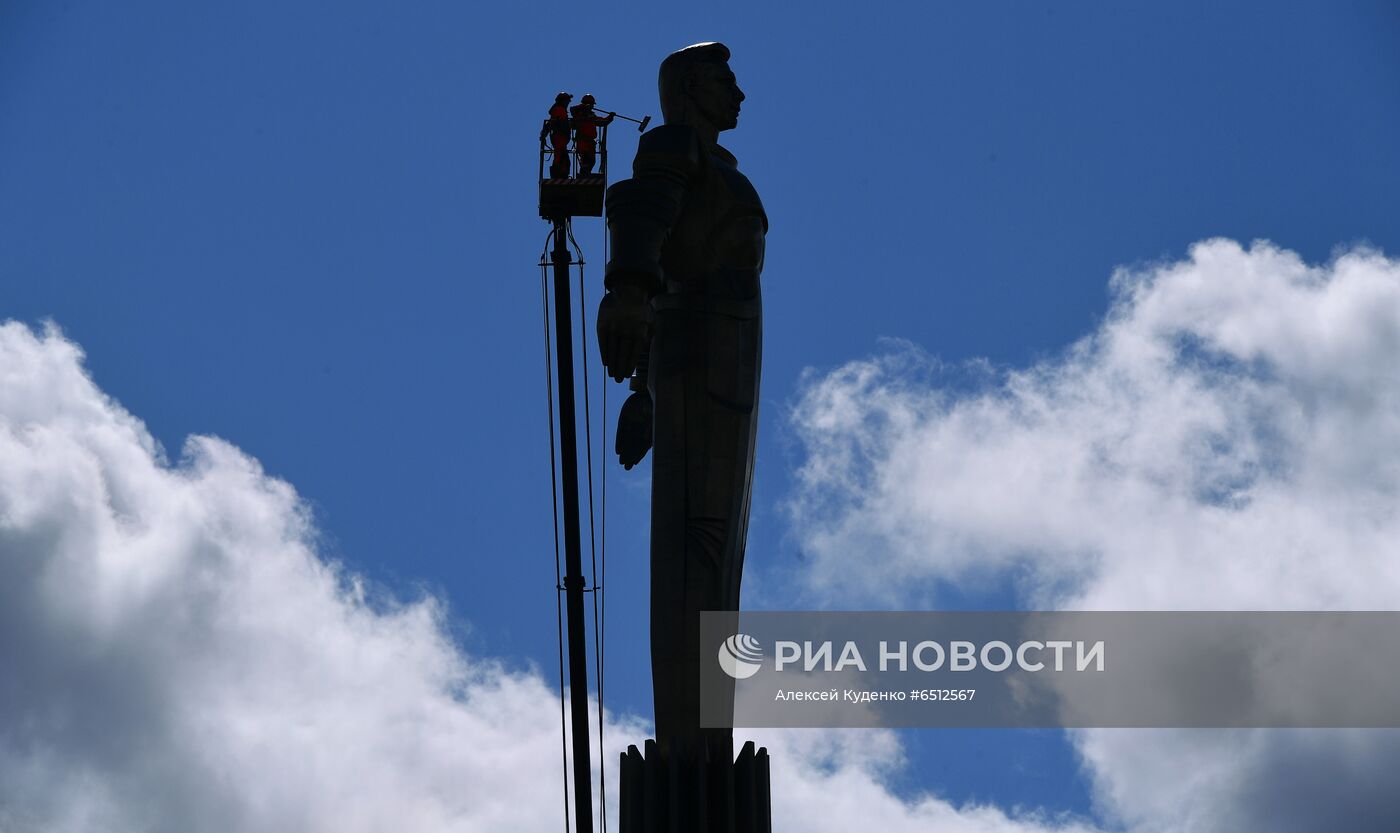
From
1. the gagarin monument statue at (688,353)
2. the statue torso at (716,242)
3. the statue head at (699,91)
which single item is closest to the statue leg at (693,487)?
the gagarin monument statue at (688,353)

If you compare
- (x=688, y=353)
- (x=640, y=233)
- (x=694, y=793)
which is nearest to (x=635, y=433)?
(x=688, y=353)

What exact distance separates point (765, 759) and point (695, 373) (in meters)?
3.20

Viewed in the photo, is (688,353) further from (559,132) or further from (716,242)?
(559,132)

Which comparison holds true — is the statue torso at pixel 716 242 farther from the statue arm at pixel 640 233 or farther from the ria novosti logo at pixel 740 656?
the ria novosti logo at pixel 740 656

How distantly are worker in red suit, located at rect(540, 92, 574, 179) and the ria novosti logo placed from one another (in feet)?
18.7

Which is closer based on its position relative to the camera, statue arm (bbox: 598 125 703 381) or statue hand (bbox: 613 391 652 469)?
statue arm (bbox: 598 125 703 381)

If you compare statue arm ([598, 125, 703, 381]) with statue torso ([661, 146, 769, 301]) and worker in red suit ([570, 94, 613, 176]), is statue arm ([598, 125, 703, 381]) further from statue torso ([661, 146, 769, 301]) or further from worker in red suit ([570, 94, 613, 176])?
worker in red suit ([570, 94, 613, 176])

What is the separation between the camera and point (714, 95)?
1744 centimetres

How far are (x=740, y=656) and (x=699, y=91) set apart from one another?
4.84 meters

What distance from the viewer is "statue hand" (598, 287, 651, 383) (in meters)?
15.8

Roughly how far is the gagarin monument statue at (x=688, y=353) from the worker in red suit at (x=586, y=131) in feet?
7.84

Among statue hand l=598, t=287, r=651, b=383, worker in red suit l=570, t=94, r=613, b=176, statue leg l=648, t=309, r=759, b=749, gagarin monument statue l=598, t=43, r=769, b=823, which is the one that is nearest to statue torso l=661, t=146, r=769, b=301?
gagarin monument statue l=598, t=43, r=769, b=823

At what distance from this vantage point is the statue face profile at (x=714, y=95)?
17.4m

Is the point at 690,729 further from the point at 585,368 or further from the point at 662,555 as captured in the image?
the point at 585,368
